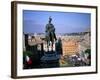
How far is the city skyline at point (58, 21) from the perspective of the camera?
6.68 ft

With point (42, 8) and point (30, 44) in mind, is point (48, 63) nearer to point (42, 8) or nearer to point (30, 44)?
point (30, 44)

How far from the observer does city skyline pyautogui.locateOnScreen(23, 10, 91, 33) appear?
2.04m

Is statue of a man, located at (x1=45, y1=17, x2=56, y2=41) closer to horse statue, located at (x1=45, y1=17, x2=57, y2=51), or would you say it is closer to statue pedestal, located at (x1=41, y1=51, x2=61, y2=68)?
horse statue, located at (x1=45, y1=17, x2=57, y2=51)

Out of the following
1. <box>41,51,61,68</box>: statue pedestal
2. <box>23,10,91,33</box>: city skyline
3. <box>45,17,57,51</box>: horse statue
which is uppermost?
<box>23,10,91,33</box>: city skyline

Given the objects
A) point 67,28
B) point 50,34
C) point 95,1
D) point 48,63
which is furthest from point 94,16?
point 48,63

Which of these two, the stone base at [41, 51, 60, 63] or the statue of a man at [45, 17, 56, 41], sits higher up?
the statue of a man at [45, 17, 56, 41]

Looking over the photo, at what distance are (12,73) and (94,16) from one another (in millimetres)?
906

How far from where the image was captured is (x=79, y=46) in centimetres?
224

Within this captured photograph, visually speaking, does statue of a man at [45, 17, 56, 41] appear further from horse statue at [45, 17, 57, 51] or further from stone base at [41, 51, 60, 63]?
stone base at [41, 51, 60, 63]

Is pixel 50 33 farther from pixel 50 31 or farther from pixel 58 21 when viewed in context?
pixel 58 21

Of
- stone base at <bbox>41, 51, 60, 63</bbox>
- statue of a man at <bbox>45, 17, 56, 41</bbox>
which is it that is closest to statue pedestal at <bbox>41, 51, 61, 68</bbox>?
stone base at <bbox>41, 51, 60, 63</bbox>

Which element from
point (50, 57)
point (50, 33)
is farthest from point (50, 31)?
point (50, 57)

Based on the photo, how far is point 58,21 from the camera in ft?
7.06

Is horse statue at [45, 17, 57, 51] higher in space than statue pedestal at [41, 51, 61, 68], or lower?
higher
